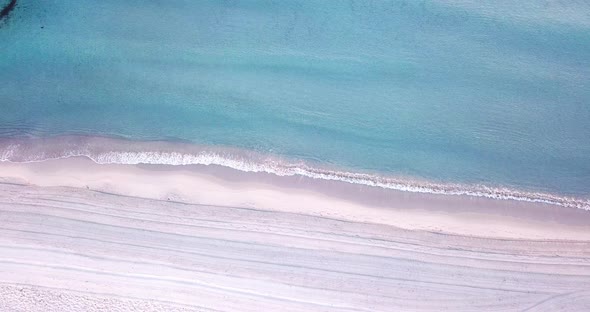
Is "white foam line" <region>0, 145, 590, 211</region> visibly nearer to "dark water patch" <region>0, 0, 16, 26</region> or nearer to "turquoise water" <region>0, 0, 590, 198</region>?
"turquoise water" <region>0, 0, 590, 198</region>

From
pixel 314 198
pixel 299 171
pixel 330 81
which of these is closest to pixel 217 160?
pixel 299 171

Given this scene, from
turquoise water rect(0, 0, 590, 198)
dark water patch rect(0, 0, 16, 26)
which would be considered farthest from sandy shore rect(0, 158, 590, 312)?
dark water patch rect(0, 0, 16, 26)

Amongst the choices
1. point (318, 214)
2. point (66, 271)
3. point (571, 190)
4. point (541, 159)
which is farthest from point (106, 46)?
point (571, 190)

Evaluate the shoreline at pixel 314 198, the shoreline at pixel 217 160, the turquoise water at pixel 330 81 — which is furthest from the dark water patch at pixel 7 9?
the shoreline at pixel 314 198

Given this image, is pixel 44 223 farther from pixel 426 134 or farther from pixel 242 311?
pixel 426 134

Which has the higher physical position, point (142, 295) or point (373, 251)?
point (373, 251)

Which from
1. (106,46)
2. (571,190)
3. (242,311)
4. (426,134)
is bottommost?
(242,311)

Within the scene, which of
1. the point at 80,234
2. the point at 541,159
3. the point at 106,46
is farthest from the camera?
the point at 106,46

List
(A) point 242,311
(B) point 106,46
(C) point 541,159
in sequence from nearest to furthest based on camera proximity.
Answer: (A) point 242,311 → (C) point 541,159 → (B) point 106,46
